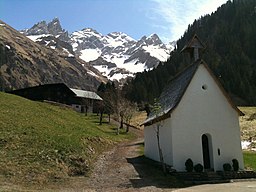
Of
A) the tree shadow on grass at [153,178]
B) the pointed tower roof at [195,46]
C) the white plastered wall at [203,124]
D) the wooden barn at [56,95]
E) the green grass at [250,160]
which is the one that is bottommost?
the tree shadow on grass at [153,178]

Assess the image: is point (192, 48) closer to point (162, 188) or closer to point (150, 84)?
point (162, 188)

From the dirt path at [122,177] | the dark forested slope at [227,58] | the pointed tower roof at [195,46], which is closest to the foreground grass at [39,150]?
the dirt path at [122,177]

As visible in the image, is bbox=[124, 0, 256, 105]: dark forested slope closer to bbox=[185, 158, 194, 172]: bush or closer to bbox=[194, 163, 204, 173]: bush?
bbox=[185, 158, 194, 172]: bush

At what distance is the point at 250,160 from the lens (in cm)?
3275

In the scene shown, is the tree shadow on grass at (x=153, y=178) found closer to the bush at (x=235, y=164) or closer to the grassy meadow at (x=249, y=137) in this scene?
the bush at (x=235, y=164)

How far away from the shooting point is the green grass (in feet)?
97.2

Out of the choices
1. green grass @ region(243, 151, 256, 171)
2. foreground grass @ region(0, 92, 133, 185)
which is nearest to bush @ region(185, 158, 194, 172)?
green grass @ region(243, 151, 256, 171)

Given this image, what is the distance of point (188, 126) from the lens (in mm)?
26938

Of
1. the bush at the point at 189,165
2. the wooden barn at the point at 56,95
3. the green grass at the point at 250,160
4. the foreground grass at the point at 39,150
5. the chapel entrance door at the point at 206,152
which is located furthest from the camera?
the wooden barn at the point at 56,95

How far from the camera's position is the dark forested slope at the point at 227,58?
5039 inches

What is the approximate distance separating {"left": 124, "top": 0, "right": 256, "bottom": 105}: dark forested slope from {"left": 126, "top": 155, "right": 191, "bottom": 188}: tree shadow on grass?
8182cm

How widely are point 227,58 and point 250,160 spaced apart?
12431 centimetres

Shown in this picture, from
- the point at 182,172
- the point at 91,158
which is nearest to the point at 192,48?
the point at 182,172

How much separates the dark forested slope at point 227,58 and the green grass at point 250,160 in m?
73.3
